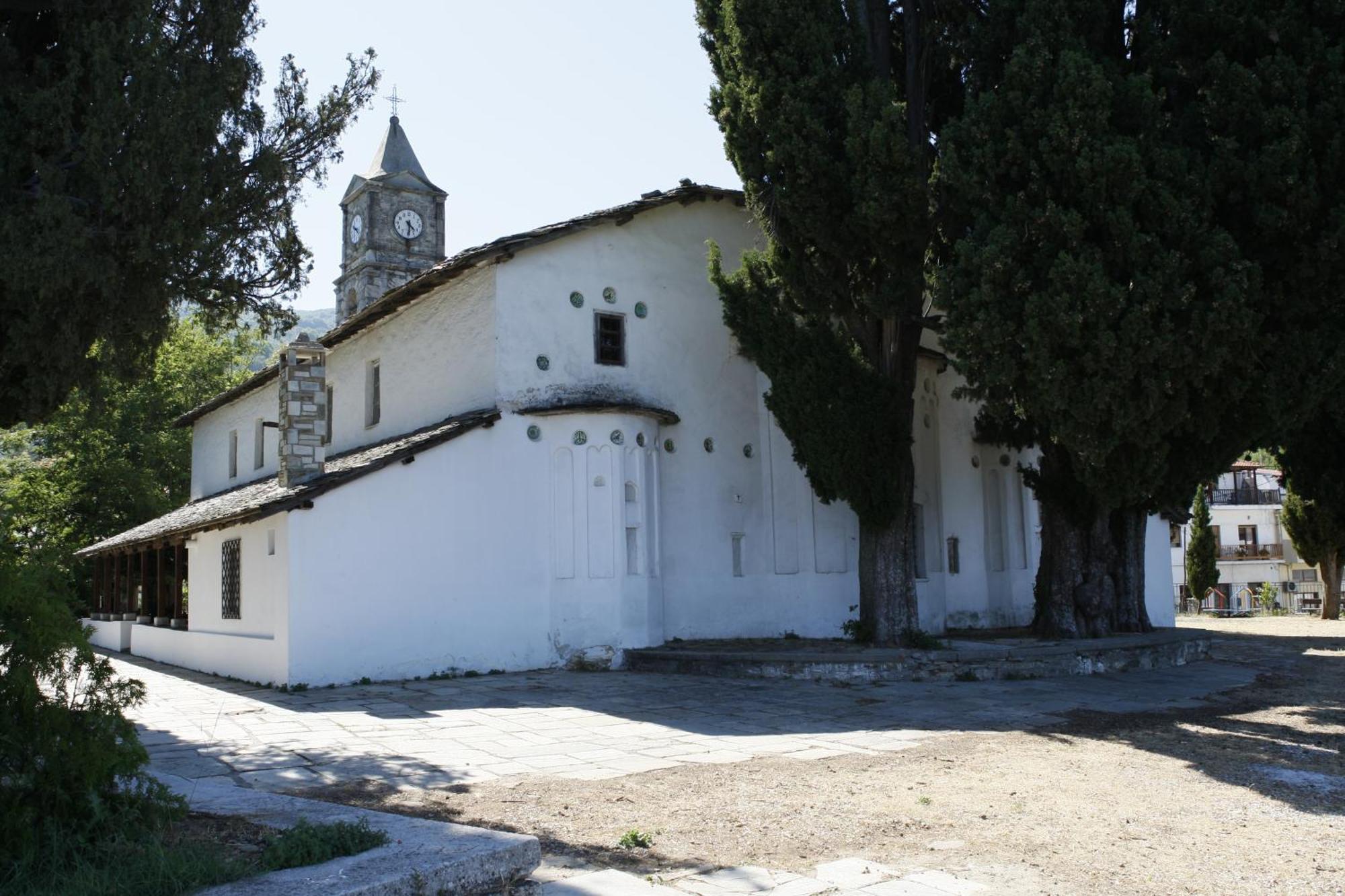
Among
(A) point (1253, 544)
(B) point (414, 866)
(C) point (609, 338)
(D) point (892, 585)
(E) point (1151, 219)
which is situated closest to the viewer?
(B) point (414, 866)

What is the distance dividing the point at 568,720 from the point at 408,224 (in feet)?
97.1

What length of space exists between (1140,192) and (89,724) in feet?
33.7

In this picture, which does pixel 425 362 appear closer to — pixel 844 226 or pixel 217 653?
pixel 217 653

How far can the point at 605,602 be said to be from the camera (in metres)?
14.2

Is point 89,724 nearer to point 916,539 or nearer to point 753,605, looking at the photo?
point 753,605

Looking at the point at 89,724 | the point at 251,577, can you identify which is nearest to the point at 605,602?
the point at 251,577

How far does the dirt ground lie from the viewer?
4.81 meters

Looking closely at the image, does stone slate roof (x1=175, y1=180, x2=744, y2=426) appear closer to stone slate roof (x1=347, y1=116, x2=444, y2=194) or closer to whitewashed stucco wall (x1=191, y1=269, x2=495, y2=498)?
whitewashed stucco wall (x1=191, y1=269, x2=495, y2=498)

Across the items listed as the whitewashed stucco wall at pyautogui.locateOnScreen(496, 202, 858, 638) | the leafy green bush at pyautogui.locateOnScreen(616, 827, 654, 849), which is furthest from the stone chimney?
the leafy green bush at pyautogui.locateOnScreen(616, 827, 654, 849)

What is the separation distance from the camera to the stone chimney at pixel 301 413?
47.1ft

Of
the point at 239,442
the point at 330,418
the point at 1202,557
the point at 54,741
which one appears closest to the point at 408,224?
the point at 239,442

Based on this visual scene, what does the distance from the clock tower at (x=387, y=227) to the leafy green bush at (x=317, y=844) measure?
32.4 meters

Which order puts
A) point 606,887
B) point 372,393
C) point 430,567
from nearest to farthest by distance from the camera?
point 606,887
point 430,567
point 372,393

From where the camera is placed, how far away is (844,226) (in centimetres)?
1240
